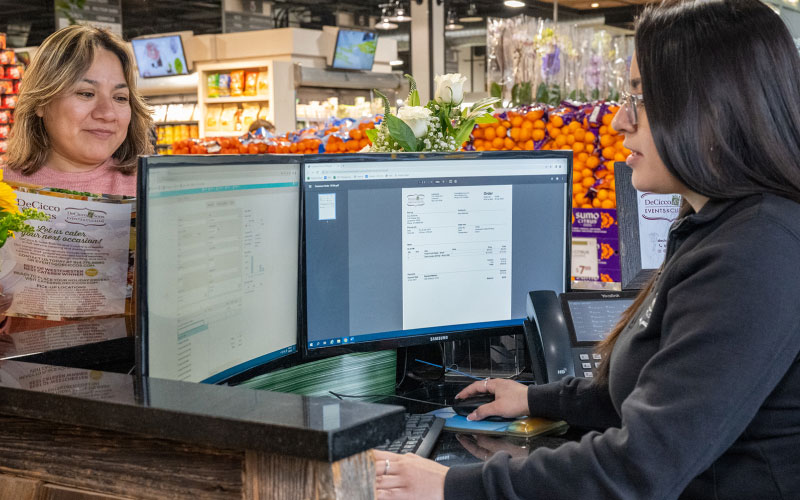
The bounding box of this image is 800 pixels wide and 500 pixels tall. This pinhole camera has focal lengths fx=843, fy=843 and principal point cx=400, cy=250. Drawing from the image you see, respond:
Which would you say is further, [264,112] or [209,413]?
[264,112]

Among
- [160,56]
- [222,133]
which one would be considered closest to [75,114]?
[222,133]

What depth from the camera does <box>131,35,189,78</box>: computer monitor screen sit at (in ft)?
32.2

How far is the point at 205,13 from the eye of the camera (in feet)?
36.1

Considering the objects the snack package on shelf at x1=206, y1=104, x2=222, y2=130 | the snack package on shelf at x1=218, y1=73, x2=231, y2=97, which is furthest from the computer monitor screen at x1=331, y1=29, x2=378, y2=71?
the snack package on shelf at x1=206, y1=104, x2=222, y2=130

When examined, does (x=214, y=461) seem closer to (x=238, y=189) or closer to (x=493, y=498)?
(x=493, y=498)

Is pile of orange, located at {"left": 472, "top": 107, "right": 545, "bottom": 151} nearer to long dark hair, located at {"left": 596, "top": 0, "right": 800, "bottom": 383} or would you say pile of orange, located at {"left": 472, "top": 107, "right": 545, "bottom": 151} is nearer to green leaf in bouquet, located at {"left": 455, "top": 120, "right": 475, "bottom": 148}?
green leaf in bouquet, located at {"left": 455, "top": 120, "right": 475, "bottom": 148}

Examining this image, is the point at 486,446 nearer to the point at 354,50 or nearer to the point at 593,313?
the point at 593,313

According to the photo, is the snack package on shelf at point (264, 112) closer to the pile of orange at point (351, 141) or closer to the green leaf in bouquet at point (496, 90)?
the pile of orange at point (351, 141)

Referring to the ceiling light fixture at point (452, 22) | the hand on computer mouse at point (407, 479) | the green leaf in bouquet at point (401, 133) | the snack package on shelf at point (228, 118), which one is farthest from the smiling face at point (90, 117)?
the ceiling light fixture at point (452, 22)

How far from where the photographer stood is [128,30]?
10.8m

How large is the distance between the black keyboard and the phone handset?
0.25 m

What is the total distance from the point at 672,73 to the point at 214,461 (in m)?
0.68

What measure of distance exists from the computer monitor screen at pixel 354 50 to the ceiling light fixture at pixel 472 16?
1459 mm

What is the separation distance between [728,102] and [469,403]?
0.73 metres
